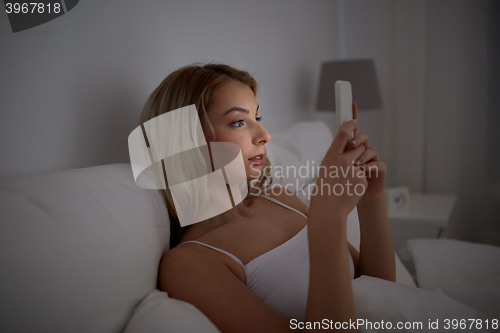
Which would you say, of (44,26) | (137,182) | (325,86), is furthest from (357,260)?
(325,86)

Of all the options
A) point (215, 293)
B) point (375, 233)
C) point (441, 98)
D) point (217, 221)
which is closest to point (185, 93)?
point (217, 221)

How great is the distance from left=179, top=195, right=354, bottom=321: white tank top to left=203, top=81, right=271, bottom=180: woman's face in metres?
0.20

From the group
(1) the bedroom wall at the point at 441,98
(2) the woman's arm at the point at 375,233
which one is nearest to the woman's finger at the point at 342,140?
(2) the woman's arm at the point at 375,233

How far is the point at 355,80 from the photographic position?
1.91 meters

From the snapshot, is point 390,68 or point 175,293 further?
point 390,68

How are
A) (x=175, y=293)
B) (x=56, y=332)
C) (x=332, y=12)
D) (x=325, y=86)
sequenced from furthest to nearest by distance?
(x=332, y=12) → (x=325, y=86) → (x=175, y=293) → (x=56, y=332)

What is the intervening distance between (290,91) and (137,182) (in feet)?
3.87

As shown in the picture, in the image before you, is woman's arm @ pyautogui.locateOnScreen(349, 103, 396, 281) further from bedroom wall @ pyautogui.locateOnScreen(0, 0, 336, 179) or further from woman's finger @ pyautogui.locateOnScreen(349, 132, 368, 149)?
bedroom wall @ pyautogui.locateOnScreen(0, 0, 336, 179)

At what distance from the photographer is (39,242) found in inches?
16.8

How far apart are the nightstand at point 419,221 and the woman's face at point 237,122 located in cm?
121

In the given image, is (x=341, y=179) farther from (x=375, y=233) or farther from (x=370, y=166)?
(x=375, y=233)

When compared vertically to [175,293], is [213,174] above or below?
above

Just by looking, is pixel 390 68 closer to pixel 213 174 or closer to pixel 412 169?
pixel 412 169

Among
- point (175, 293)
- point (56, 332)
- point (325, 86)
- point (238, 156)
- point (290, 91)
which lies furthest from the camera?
point (325, 86)
